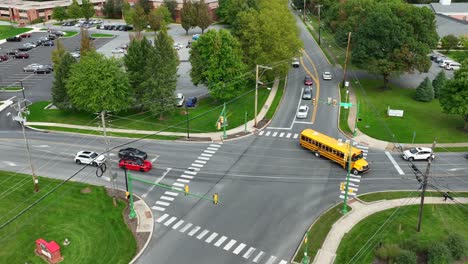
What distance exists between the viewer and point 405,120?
64.9 meters

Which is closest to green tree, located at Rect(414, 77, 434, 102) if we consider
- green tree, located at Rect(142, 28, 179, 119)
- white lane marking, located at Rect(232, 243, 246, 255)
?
green tree, located at Rect(142, 28, 179, 119)

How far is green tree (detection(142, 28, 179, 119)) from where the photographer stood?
61.8 m

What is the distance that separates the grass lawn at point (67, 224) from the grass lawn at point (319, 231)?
49.3 ft

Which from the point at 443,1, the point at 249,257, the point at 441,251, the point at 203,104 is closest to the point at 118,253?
the point at 249,257

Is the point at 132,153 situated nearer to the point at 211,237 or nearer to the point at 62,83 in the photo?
the point at 211,237

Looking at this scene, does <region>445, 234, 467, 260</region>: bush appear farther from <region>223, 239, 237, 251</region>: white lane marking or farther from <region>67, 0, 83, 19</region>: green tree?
<region>67, 0, 83, 19</region>: green tree

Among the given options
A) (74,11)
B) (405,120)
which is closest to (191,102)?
(405,120)

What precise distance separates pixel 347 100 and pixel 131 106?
3569cm

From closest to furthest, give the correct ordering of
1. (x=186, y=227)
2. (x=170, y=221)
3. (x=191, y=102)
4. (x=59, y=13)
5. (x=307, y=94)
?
(x=186, y=227) < (x=170, y=221) < (x=191, y=102) < (x=307, y=94) < (x=59, y=13)

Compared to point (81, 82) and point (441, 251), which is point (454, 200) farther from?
point (81, 82)

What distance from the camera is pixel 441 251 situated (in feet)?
112

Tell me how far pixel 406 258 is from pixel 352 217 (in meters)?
8.21

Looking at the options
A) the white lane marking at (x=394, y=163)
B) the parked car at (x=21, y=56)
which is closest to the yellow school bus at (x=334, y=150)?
the white lane marking at (x=394, y=163)

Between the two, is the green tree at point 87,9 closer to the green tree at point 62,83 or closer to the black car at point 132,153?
the green tree at point 62,83
